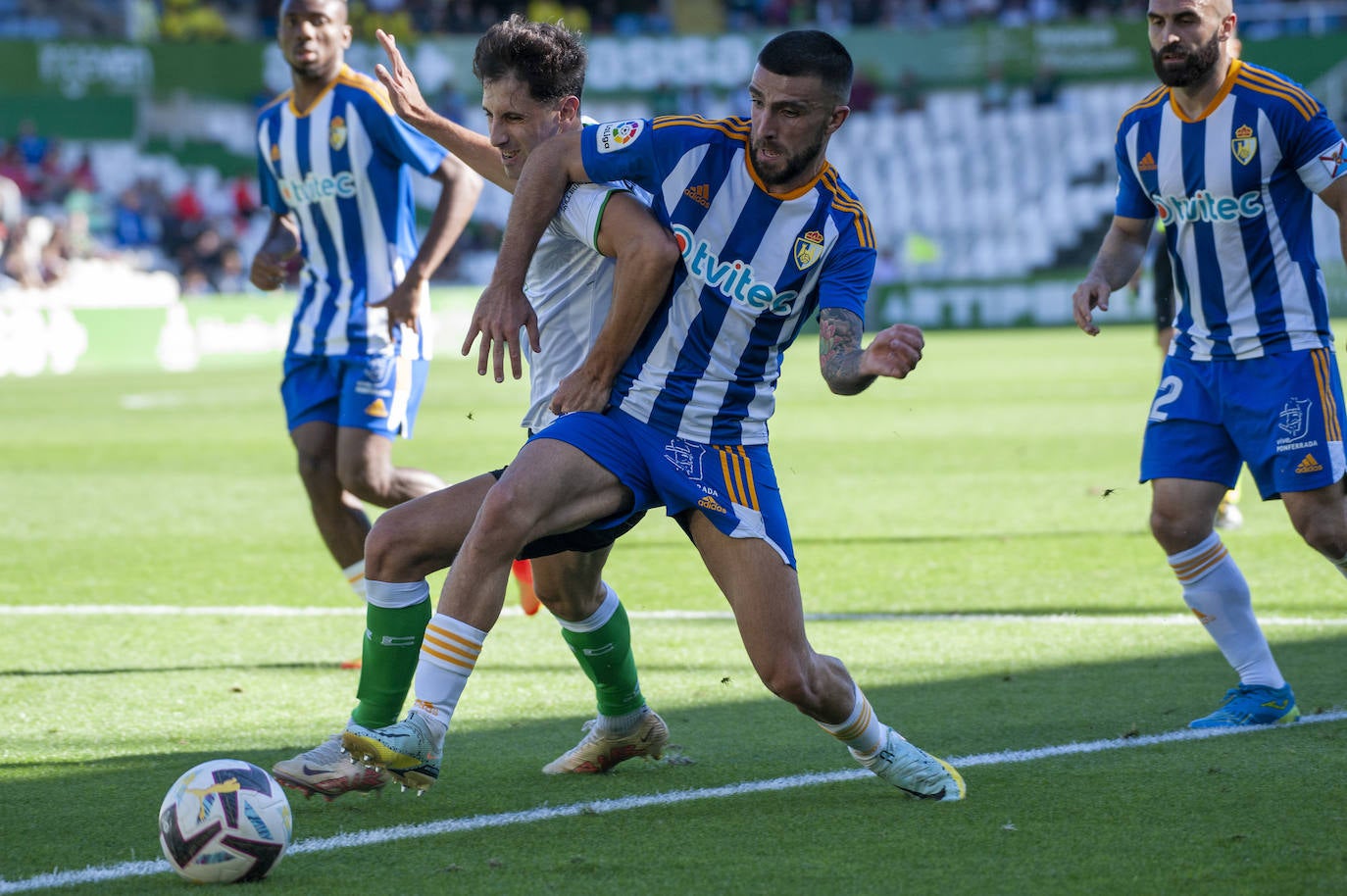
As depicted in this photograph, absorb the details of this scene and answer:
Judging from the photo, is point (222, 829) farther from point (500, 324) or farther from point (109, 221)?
point (109, 221)

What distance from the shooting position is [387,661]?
4.33m

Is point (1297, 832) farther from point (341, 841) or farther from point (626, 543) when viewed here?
point (626, 543)

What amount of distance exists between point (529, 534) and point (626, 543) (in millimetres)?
5507

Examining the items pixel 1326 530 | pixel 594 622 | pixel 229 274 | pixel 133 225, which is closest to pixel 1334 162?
pixel 1326 530

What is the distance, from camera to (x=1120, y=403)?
57.5 ft

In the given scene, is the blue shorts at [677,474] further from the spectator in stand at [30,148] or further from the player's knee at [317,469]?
the spectator in stand at [30,148]

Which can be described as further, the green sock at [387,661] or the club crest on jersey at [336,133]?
the club crest on jersey at [336,133]

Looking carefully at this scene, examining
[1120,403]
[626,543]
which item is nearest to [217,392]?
[1120,403]

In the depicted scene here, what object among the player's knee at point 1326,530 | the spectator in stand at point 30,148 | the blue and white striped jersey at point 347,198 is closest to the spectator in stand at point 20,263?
the spectator in stand at point 30,148

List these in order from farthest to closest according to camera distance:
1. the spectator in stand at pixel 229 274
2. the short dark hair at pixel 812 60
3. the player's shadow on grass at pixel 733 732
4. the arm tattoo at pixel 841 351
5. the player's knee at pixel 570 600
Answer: the spectator in stand at pixel 229 274 → the player's knee at pixel 570 600 → the player's shadow on grass at pixel 733 732 → the short dark hair at pixel 812 60 → the arm tattoo at pixel 841 351

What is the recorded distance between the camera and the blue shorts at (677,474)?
4.22 metres

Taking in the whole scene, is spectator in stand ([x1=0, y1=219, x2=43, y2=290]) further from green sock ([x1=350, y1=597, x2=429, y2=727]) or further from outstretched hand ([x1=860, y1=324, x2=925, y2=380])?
outstretched hand ([x1=860, y1=324, x2=925, y2=380])

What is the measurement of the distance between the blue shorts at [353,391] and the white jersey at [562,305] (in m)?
1.79

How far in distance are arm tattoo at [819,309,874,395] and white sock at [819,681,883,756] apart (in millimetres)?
810
